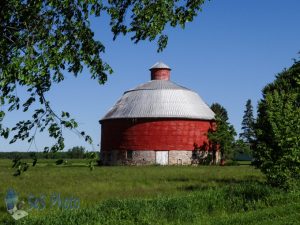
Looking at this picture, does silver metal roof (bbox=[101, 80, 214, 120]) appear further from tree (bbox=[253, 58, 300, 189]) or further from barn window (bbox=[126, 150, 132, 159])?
tree (bbox=[253, 58, 300, 189])

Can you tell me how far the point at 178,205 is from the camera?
11836 mm

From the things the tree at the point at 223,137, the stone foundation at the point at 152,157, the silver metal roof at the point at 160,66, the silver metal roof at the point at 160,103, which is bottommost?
the stone foundation at the point at 152,157

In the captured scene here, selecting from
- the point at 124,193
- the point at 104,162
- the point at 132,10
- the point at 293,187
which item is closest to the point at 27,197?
the point at 124,193

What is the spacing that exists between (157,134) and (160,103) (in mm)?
3928

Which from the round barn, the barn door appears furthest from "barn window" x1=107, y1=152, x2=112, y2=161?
the barn door

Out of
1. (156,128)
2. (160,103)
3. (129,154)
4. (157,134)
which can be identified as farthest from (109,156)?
(160,103)

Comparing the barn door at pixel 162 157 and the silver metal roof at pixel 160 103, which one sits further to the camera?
the silver metal roof at pixel 160 103

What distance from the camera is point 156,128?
4944 cm

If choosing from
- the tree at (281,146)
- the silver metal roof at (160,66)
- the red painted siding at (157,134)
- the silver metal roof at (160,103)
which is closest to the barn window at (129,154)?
the red painted siding at (157,134)

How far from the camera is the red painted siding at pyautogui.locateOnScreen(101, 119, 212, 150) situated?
49188 millimetres

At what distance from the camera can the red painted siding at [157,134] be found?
161 ft

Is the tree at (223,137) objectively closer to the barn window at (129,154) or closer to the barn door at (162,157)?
the barn door at (162,157)

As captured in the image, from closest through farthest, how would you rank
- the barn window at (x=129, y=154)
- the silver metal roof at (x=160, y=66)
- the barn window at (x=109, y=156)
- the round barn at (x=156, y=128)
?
the round barn at (x=156, y=128), the barn window at (x=129, y=154), the barn window at (x=109, y=156), the silver metal roof at (x=160, y=66)

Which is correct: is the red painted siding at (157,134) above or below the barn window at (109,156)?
above
